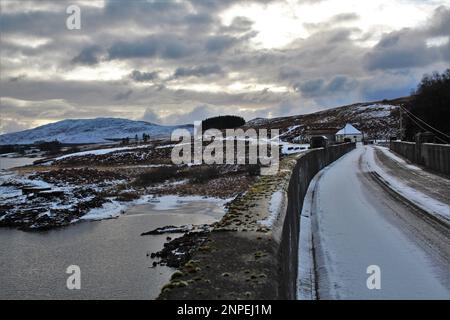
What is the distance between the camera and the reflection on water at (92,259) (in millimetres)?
15961

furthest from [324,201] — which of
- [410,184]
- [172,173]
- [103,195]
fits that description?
[172,173]

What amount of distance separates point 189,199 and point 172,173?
18841mm

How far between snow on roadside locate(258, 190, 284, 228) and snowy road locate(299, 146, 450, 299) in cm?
141

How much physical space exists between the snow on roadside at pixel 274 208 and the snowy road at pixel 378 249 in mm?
1410

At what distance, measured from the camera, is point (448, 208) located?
13.4 metres

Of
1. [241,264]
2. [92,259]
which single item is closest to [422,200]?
[241,264]

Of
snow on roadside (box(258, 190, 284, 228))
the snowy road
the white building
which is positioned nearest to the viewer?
snow on roadside (box(258, 190, 284, 228))

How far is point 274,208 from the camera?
25.6 ft

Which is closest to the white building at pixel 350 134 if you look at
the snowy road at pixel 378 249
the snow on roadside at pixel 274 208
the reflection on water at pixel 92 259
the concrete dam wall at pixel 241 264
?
the reflection on water at pixel 92 259

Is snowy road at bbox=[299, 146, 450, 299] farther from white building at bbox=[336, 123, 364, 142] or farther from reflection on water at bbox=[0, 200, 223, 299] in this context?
white building at bbox=[336, 123, 364, 142]

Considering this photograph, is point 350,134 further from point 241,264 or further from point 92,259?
point 241,264

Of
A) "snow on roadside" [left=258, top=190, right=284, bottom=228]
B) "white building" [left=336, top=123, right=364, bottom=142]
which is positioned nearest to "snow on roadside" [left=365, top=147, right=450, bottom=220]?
"snow on roadside" [left=258, top=190, right=284, bottom=228]

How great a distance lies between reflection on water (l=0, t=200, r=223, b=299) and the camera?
16.0 metres
